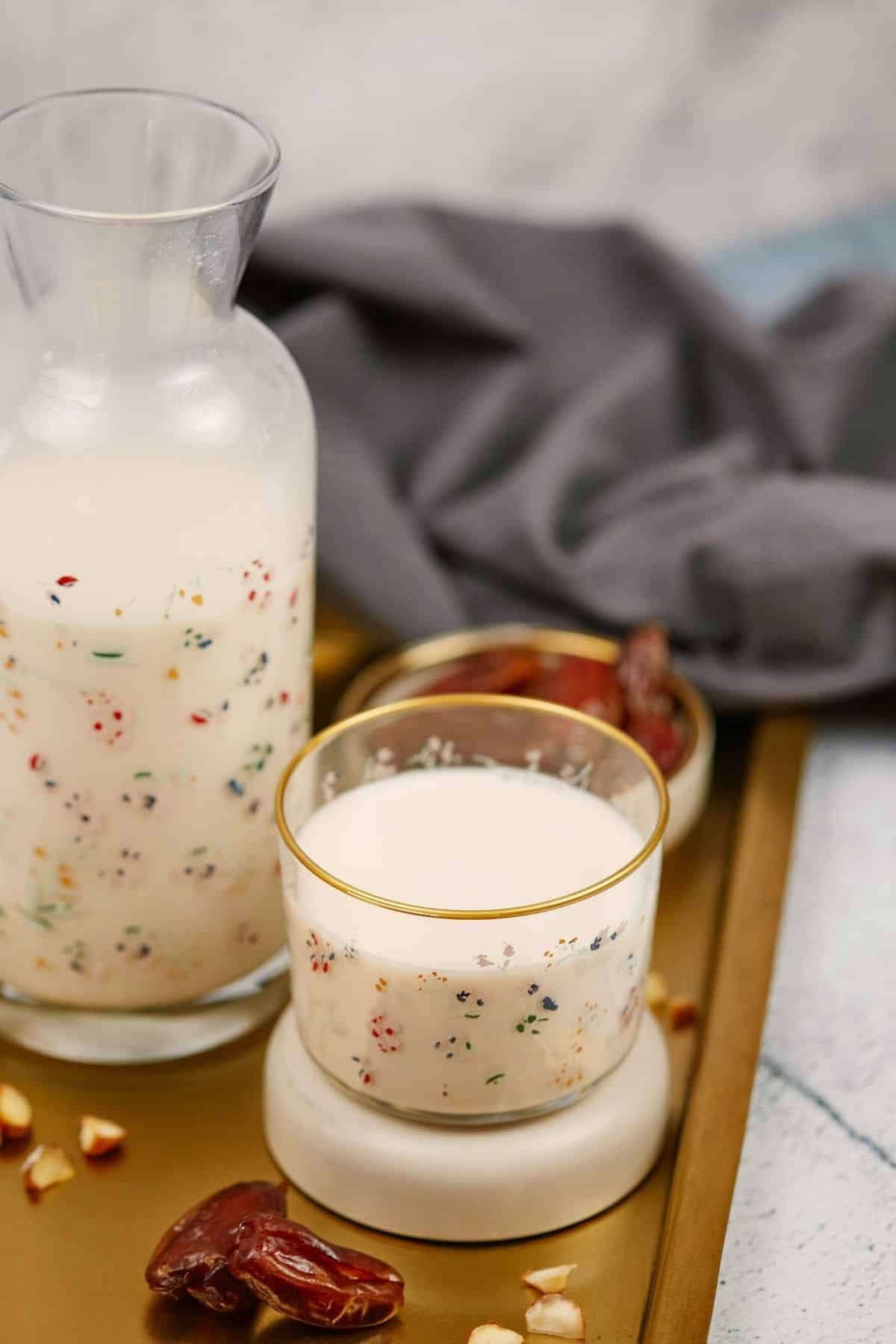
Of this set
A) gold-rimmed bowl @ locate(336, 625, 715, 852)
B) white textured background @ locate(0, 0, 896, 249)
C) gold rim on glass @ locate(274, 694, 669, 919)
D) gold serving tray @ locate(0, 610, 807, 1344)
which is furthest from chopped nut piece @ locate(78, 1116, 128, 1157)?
white textured background @ locate(0, 0, 896, 249)

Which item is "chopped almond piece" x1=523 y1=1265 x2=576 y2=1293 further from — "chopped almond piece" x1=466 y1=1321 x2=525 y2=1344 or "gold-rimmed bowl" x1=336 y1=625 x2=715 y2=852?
"gold-rimmed bowl" x1=336 y1=625 x2=715 y2=852

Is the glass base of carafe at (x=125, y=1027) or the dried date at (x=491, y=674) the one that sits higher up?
the dried date at (x=491, y=674)

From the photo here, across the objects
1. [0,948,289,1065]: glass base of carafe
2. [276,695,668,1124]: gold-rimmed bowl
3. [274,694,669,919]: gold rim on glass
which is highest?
[274,694,669,919]: gold rim on glass

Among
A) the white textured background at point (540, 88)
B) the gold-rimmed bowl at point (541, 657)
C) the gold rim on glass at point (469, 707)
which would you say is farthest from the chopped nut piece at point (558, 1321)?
the white textured background at point (540, 88)

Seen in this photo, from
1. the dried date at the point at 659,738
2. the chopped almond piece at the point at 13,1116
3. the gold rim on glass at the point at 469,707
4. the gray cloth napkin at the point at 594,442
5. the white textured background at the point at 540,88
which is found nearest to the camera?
the gold rim on glass at the point at 469,707

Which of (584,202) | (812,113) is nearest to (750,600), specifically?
→ (584,202)

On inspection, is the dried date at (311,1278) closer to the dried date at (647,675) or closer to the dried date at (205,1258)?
the dried date at (205,1258)

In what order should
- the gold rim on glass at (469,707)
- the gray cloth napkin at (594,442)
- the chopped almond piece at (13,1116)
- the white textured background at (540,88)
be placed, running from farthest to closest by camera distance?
1. the white textured background at (540,88)
2. the gray cloth napkin at (594,442)
3. the chopped almond piece at (13,1116)
4. the gold rim on glass at (469,707)
